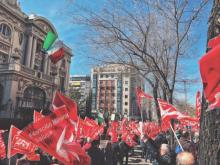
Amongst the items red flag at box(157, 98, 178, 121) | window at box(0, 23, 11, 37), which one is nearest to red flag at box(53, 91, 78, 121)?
red flag at box(157, 98, 178, 121)

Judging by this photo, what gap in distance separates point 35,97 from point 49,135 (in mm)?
34331

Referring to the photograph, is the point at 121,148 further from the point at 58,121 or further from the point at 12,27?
the point at 12,27

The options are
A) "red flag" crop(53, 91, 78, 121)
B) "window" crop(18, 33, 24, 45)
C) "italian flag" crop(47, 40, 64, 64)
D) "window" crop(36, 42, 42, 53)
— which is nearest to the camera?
"red flag" crop(53, 91, 78, 121)

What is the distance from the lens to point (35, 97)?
122 ft

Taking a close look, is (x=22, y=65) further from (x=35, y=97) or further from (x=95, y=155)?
(x=95, y=155)

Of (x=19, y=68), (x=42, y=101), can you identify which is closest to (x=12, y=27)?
(x=19, y=68)

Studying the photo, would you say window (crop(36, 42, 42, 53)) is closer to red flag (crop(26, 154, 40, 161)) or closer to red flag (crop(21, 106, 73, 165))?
red flag (crop(26, 154, 40, 161))

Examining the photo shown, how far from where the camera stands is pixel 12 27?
3741 cm

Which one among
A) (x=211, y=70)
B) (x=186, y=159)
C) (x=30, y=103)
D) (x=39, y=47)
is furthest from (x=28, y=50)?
(x=211, y=70)

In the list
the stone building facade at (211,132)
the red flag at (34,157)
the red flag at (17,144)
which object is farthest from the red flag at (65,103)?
the stone building facade at (211,132)

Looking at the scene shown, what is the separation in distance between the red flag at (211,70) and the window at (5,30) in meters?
36.4

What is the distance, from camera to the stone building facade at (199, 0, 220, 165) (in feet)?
9.84

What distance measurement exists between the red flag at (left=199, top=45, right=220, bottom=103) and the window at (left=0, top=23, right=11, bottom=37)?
3637 cm

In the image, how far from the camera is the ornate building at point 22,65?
104 ft
